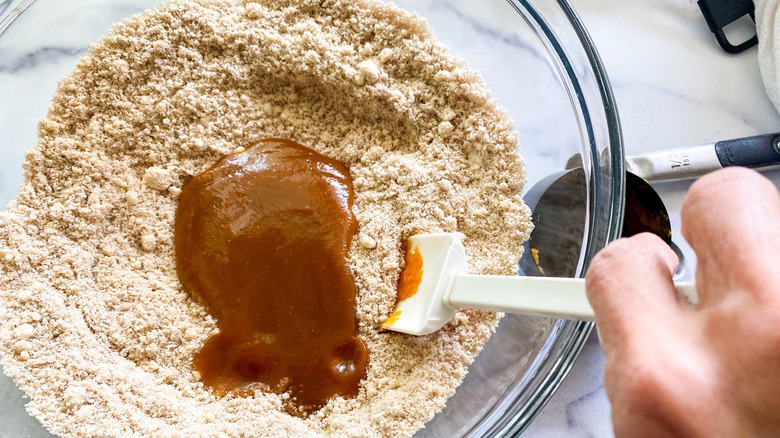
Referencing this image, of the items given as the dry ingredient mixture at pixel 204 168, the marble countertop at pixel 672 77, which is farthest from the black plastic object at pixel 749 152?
the dry ingredient mixture at pixel 204 168

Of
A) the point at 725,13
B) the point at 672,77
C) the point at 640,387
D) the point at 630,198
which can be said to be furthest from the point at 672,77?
the point at 640,387

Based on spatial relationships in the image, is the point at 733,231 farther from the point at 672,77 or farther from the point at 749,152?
the point at 672,77

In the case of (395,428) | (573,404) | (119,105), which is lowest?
(573,404)

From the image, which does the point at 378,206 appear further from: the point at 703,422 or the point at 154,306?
the point at 703,422

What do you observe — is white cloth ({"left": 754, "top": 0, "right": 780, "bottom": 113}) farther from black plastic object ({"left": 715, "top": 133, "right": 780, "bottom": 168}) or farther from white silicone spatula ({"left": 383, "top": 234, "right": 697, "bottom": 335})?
white silicone spatula ({"left": 383, "top": 234, "right": 697, "bottom": 335})

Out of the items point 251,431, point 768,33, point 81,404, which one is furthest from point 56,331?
point 768,33
